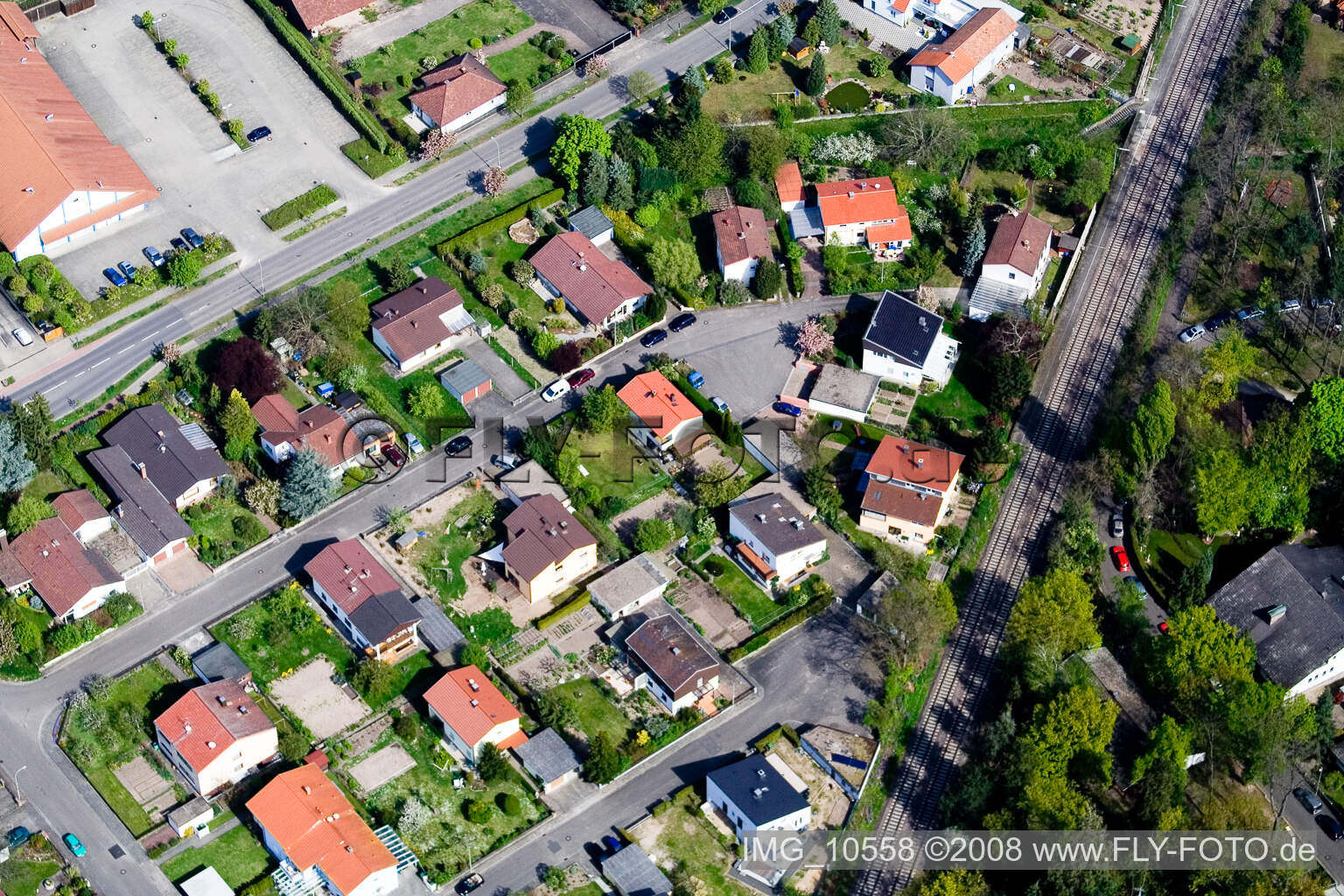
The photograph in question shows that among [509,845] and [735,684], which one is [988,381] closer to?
[735,684]

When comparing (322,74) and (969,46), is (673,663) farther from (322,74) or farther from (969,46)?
(969,46)

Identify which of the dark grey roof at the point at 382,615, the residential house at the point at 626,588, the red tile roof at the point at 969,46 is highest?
the red tile roof at the point at 969,46

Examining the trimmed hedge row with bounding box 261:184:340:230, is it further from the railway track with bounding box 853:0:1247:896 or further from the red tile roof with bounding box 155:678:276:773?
the railway track with bounding box 853:0:1247:896

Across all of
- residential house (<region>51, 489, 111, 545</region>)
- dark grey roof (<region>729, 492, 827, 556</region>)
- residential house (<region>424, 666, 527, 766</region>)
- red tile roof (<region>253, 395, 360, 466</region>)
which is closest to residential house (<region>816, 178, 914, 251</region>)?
dark grey roof (<region>729, 492, 827, 556</region>)

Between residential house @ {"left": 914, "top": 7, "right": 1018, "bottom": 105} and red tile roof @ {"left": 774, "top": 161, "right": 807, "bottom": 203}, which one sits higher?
residential house @ {"left": 914, "top": 7, "right": 1018, "bottom": 105}

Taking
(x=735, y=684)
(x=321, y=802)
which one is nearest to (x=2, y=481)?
(x=321, y=802)

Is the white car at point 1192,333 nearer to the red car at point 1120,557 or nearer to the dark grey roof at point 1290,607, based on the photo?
the red car at point 1120,557

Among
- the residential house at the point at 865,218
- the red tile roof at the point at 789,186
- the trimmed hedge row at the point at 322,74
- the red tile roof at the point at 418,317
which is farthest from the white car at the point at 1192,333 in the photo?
the trimmed hedge row at the point at 322,74

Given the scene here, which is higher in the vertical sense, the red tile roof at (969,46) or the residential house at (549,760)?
the red tile roof at (969,46)
